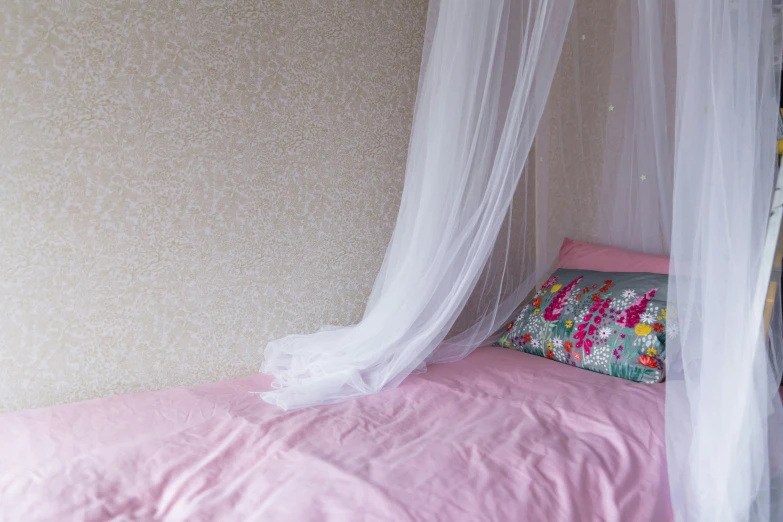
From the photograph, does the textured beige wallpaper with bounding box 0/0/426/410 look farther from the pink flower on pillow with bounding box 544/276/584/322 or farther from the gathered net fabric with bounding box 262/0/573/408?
the pink flower on pillow with bounding box 544/276/584/322

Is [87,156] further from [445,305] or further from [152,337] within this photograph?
[445,305]

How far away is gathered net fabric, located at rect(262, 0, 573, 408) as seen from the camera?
1.62 meters

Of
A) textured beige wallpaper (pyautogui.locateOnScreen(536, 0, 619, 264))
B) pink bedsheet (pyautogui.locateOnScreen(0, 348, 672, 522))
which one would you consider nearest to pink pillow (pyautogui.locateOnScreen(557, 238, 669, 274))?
textured beige wallpaper (pyautogui.locateOnScreen(536, 0, 619, 264))

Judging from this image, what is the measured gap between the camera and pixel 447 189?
181 centimetres

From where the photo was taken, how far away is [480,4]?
170 centimetres

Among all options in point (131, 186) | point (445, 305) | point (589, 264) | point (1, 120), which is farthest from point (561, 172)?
point (1, 120)

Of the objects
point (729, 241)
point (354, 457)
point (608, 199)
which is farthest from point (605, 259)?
point (354, 457)

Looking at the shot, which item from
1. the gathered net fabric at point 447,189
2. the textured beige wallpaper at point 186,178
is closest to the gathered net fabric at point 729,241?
the gathered net fabric at point 447,189

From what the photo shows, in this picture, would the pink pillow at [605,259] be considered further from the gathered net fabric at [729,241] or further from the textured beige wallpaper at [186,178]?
the gathered net fabric at [729,241]

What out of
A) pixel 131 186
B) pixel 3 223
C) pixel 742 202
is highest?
pixel 742 202

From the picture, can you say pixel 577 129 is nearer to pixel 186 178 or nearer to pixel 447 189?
pixel 447 189

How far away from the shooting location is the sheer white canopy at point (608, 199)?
1196mm

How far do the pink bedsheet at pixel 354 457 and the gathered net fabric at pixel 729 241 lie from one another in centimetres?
A: 17

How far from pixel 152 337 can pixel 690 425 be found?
1.57 meters
